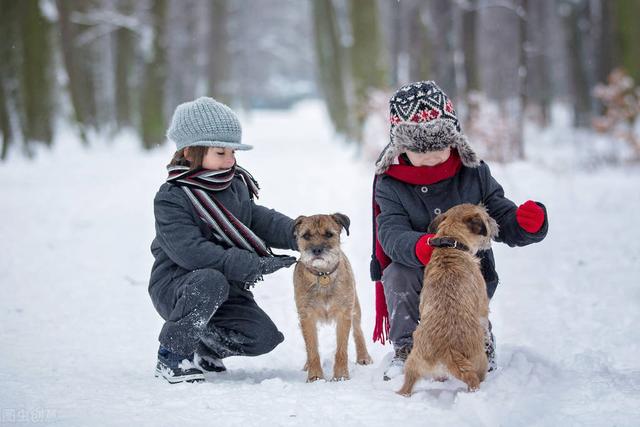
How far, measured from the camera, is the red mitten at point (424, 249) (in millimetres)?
3733

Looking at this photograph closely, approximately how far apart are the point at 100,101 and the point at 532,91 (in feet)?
66.5

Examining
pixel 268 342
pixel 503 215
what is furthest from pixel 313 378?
pixel 503 215

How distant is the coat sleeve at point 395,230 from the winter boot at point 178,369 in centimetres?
139

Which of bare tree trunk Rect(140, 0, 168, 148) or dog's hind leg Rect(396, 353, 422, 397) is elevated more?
bare tree trunk Rect(140, 0, 168, 148)

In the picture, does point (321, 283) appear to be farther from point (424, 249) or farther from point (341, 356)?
point (424, 249)

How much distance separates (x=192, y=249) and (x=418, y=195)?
1475 millimetres

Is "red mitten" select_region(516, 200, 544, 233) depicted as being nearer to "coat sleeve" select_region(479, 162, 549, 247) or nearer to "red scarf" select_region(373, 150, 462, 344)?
"coat sleeve" select_region(479, 162, 549, 247)

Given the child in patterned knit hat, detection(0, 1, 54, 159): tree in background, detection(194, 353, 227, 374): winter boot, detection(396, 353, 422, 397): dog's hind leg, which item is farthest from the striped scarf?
detection(0, 1, 54, 159): tree in background

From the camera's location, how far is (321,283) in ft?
14.1

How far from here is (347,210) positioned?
1018 cm

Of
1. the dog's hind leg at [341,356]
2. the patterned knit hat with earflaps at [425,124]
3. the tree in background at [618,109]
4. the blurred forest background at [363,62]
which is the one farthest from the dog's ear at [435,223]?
the tree in background at [618,109]

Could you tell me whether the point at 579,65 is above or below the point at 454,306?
above

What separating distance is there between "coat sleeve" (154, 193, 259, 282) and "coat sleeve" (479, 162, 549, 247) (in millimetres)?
1555

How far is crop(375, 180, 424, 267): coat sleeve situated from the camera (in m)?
A: 3.83
